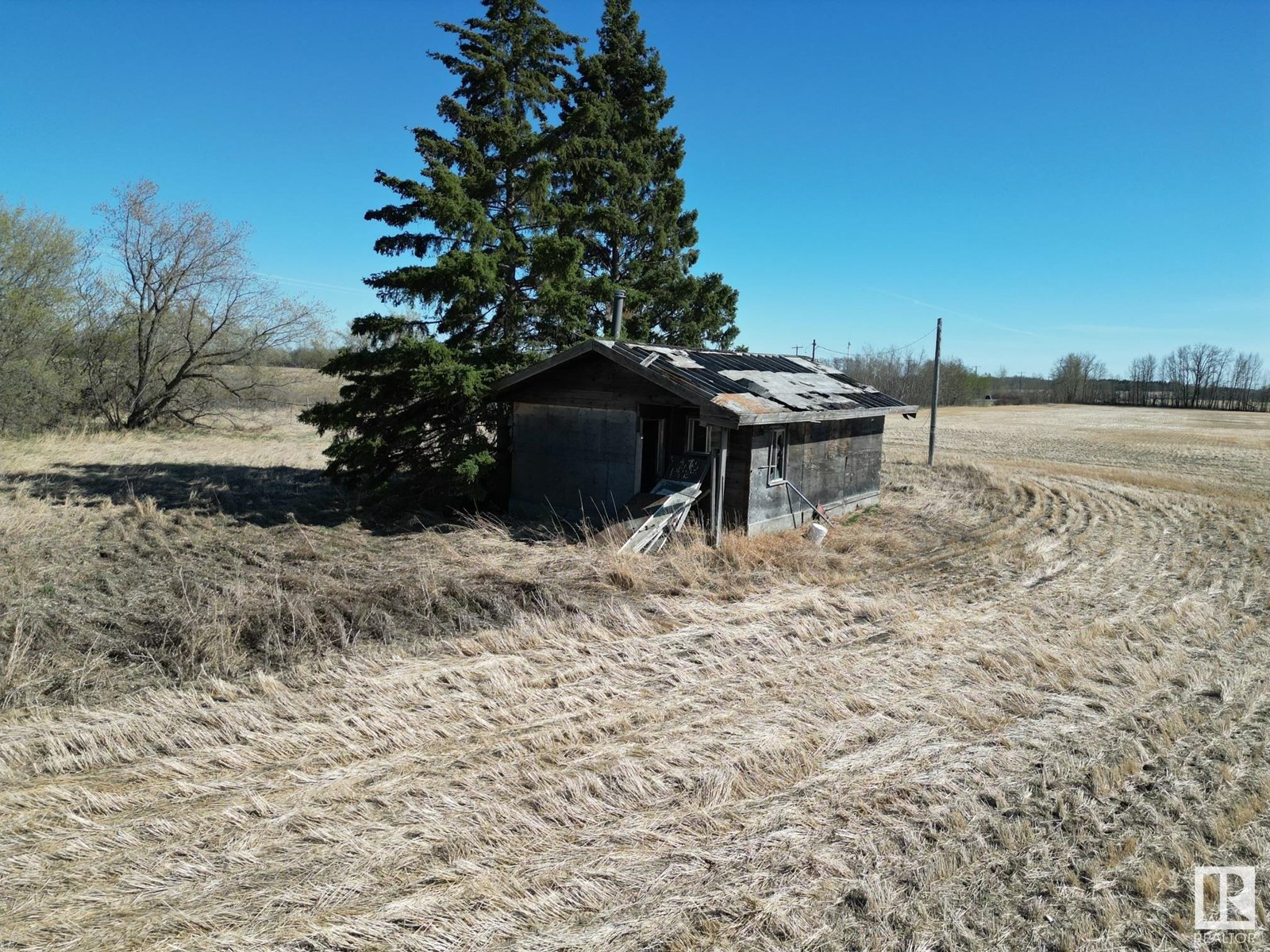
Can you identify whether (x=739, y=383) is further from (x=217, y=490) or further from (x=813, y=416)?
(x=217, y=490)

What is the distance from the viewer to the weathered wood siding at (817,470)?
14312mm

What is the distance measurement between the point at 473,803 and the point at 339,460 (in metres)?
11.0

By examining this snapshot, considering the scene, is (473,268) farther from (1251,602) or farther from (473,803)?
(1251,602)

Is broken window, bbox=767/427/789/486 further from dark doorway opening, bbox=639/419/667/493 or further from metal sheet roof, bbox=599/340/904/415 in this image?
dark doorway opening, bbox=639/419/667/493

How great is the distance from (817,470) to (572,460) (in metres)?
5.33

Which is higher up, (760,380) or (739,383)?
(760,380)

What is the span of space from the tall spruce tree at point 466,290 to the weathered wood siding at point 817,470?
5307mm

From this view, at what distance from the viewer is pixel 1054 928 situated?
417cm

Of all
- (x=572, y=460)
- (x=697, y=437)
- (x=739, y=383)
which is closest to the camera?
(x=739, y=383)

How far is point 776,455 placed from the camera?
14930 millimetres

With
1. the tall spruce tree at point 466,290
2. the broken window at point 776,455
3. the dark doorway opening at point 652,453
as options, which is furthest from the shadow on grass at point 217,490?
the broken window at point 776,455

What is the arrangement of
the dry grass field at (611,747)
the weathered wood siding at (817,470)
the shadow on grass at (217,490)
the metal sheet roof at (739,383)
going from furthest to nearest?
1. the shadow on grass at (217,490)
2. the weathered wood siding at (817,470)
3. the metal sheet roof at (739,383)
4. the dry grass field at (611,747)

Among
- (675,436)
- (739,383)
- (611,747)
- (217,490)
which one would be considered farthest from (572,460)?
(611,747)

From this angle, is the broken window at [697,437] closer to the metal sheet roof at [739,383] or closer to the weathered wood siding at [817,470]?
the metal sheet roof at [739,383]
